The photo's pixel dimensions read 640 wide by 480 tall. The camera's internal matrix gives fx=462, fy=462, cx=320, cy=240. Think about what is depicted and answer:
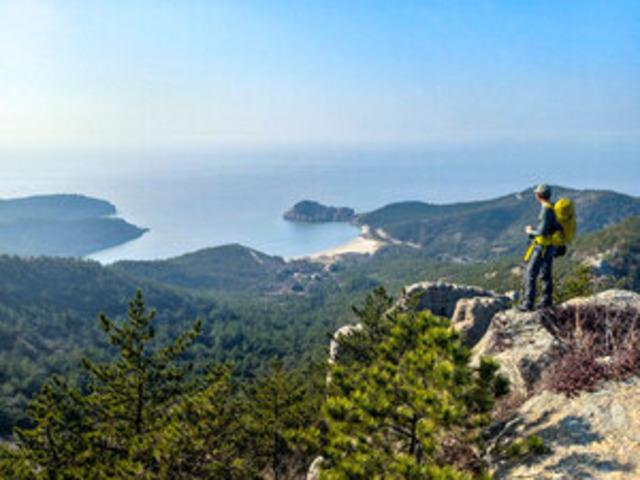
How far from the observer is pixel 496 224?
7082 inches

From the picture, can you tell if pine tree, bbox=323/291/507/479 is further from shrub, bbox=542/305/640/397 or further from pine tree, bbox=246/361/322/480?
pine tree, bbox=246/361/322/480

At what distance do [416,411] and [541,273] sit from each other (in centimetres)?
597

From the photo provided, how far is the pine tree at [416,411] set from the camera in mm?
6895

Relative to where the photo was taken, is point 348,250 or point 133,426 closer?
point 133,426

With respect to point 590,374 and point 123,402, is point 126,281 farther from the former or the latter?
point 590,374

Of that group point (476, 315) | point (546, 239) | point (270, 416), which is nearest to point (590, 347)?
point (546, 239)

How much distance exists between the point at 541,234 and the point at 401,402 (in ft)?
18.2

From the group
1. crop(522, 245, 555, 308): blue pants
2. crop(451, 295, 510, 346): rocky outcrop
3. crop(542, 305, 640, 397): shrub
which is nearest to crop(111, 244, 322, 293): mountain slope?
crop(451, 295, 510, 346): rocky outcrop

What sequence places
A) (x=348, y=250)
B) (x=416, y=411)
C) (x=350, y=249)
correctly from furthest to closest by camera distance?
(x=350, y=249) < (x=348, y=250) < (x=416, y=411)

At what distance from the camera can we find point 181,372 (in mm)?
15867

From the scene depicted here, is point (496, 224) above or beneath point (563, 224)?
beneath

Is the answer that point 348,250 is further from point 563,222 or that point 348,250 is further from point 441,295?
point 563,222

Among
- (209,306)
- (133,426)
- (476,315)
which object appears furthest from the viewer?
(209,306)

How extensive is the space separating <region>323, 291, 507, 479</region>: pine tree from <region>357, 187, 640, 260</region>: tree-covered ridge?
514 ft
